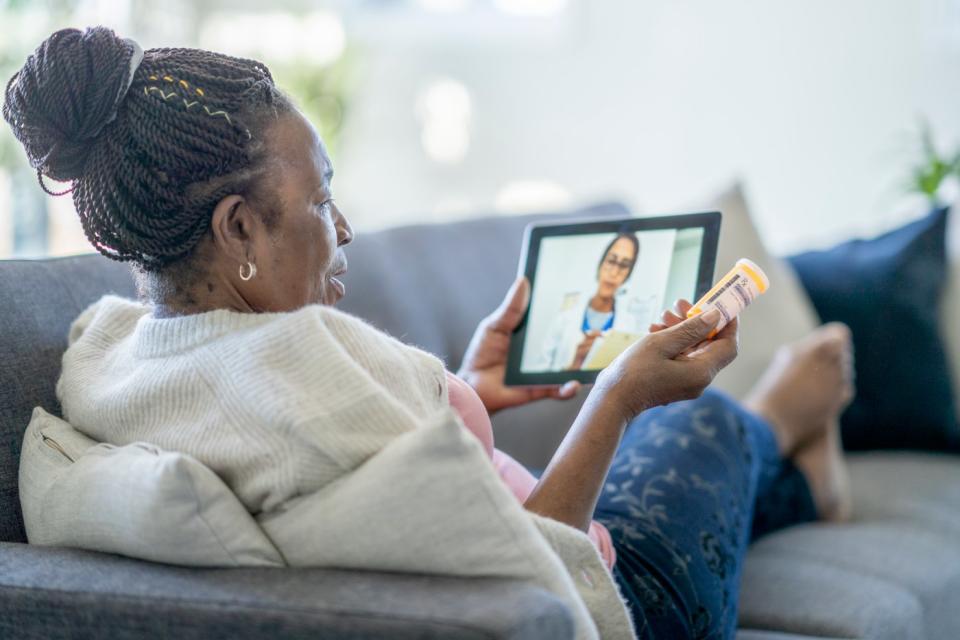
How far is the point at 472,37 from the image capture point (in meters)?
4.29

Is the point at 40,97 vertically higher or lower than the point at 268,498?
higher

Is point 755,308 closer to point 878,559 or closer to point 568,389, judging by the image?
point 878,559

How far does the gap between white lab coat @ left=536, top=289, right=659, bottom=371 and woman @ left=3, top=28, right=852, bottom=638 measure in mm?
147

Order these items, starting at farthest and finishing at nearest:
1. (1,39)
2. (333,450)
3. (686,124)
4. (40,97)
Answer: (686,124)
(1,39)
(40,97)
(333,450)

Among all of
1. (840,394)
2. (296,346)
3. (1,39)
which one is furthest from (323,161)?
(1,39)

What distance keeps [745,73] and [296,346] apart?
329cm

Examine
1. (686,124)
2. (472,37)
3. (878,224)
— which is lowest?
(878,224)

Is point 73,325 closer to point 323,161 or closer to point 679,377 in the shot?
point 323,161

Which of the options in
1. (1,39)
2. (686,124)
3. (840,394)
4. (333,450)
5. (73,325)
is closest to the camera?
(333,450)

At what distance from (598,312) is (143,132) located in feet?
1.95

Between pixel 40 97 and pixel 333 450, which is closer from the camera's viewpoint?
pixel 333 450

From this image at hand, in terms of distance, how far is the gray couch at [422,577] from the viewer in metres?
0.78

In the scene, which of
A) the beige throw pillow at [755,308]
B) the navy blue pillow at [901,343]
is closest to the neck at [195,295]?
the beige throw pillow at [755,308]

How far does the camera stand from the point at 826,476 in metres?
1.82
